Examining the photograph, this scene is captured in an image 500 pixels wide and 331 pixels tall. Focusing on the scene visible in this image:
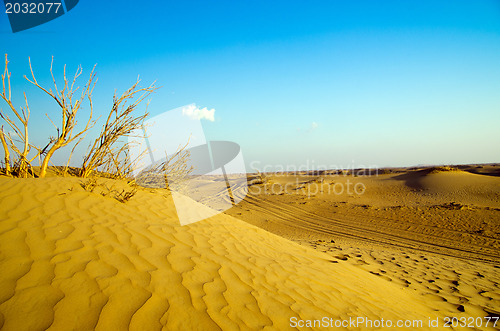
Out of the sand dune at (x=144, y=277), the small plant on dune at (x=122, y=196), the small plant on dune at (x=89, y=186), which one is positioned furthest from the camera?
the small plant on dune at (x=122, y=196)

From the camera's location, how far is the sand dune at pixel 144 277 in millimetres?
1593

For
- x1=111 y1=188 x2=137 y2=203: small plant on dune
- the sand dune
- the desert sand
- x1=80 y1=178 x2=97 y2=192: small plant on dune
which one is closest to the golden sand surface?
the desert sand

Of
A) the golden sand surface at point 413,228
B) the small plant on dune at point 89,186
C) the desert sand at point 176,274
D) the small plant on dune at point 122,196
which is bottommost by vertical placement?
the golden sand surface at point 413,228

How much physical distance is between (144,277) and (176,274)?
28 centimetres

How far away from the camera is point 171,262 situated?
94.7 inches

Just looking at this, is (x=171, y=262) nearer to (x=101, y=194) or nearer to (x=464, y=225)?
(x=101, y=194)

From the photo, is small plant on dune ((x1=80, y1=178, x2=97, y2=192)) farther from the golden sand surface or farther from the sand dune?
the golden sand surface

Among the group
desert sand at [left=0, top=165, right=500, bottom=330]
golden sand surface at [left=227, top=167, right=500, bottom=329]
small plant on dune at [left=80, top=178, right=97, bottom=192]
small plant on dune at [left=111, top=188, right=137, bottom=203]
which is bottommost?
golden sand surface at [left=227, top=167, right=500, bottom=329]

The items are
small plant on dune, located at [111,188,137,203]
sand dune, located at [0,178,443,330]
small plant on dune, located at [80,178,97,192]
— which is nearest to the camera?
sand dune, located at [0,178,443,330]

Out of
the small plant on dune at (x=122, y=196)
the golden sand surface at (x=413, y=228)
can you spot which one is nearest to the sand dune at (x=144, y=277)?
the small plant on dune at (x=122, y=196)

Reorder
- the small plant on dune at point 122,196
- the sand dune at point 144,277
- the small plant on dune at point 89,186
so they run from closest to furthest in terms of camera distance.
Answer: the sand dune at point 144,277 → the small plant on dune at point 89,186 → the small plant on dune at point 122,196

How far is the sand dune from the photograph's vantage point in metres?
1.59

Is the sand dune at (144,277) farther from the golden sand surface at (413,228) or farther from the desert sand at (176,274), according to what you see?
the golden sand surface at (413,228)

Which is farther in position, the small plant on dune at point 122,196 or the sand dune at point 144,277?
the small plant on dune at point 122,196
